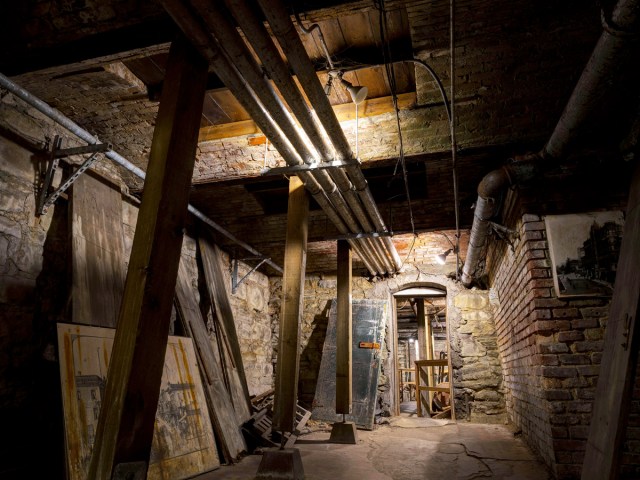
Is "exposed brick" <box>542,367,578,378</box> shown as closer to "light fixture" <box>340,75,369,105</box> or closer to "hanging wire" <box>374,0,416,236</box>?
"hanging wire" <box>374,0,416,236</box>

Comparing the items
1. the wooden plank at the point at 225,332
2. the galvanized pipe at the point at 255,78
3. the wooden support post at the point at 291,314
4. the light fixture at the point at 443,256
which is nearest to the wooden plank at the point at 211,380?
the wooden plank at the point at 225,332

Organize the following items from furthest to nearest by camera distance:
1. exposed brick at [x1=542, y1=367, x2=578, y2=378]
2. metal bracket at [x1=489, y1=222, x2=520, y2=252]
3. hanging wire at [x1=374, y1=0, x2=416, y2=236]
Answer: metal bracket at [x1=489, y1=222, x2=520, y2=252]
exposed brick at [x1=542, y1=367, x2=578, y2=378]
hanging wire at [x1=374, y1=0, x2=416, y2=236]

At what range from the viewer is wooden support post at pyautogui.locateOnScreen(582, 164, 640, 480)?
5.22 feet

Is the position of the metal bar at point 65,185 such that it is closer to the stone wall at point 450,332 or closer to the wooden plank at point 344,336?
the wooden plank at point 344,336

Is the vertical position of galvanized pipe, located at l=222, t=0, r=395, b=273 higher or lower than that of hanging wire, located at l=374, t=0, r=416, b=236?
lower

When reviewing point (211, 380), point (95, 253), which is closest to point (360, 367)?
point (211, 380)

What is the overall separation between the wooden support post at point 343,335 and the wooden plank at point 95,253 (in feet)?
9.34

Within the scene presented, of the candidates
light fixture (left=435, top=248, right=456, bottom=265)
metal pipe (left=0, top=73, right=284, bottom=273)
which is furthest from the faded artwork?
light fixture (left=435, top=248, right=456, bottom=265)

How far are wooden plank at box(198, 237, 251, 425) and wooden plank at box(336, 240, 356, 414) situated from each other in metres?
1.23

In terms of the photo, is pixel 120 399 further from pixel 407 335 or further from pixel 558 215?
pixel 407 335

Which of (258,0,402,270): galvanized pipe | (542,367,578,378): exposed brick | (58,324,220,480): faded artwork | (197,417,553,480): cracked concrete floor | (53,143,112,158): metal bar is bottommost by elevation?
(197,417,553,480): cracked concrete floor

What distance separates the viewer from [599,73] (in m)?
2.29

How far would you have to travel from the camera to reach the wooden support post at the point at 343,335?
500 cm

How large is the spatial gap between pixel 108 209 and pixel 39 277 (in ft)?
3.23
